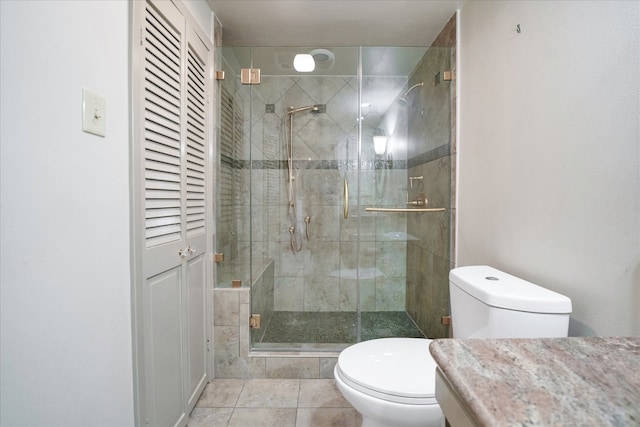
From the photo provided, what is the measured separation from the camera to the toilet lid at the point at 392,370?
95 centimetres

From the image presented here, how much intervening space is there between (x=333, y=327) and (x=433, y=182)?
49.6 inches

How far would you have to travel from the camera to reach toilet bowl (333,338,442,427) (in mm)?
940

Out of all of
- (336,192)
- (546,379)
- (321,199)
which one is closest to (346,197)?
(336,192)

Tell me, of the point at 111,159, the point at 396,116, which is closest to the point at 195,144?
the point at 111,159

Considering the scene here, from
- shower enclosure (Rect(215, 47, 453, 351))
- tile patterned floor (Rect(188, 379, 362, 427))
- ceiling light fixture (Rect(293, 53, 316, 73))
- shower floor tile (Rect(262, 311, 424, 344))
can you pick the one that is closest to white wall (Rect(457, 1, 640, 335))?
shower enclosure (Rect(215, 47, 453, 351))

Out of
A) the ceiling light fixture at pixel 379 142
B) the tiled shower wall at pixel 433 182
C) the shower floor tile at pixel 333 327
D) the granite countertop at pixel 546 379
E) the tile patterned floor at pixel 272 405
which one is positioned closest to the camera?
the granite countertop at pixel 546 379

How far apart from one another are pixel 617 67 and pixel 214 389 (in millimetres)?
2288

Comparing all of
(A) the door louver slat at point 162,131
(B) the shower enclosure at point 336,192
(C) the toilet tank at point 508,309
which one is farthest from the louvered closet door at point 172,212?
(C) the toilet tank at point 508,309

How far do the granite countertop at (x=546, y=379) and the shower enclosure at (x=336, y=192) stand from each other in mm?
1310

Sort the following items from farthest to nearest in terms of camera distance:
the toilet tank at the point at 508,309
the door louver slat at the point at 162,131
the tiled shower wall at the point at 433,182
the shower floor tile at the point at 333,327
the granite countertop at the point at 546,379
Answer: the shower floor tile at the point at 333,327 → the tiled shower wall at the point at 433,182 → the door louver slat at the point at 162,131 → the toilet tank at the point at 508,309 → the granite countertop at the point at 546,379

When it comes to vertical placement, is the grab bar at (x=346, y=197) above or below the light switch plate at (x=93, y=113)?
below

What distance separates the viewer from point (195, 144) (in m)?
1.53

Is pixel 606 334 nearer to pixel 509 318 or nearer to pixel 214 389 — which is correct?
pixel 509 318

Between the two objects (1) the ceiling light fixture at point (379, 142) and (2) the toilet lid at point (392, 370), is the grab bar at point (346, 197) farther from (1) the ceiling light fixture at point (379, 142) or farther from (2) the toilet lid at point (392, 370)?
(2) the toilet lid at point (392, 370)
